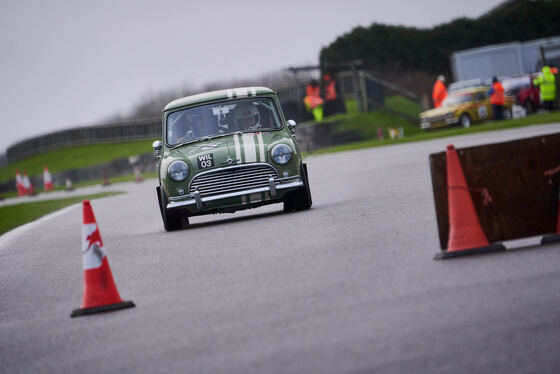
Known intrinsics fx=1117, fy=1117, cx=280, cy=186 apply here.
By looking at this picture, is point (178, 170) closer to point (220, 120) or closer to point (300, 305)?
point (220, 120)

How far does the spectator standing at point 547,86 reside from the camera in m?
37.5

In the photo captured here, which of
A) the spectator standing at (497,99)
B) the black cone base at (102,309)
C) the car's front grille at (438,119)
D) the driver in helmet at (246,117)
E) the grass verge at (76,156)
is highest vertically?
the driver in helmet at (246,117)

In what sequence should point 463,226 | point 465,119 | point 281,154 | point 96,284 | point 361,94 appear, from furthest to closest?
1. point 361,94
2. point 465,119
3. point 281,154
4. point 463,226
5. point 96,284

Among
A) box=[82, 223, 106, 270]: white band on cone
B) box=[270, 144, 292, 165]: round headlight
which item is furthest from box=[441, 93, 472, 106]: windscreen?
box=[82, 223, 106, 270]: white band on cone

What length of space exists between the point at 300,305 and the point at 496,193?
7.17 feet

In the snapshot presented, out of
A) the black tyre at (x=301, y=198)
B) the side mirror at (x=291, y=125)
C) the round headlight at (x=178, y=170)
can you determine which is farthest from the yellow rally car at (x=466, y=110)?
the round headlight at (x=178, y=170)

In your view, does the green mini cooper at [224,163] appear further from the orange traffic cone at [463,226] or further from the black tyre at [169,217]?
the orange traffic cone at [463,226]

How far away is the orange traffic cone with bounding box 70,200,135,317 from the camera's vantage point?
8.02m

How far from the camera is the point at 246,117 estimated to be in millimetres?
14719

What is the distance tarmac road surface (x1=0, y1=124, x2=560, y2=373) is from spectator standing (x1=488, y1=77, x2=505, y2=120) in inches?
1013

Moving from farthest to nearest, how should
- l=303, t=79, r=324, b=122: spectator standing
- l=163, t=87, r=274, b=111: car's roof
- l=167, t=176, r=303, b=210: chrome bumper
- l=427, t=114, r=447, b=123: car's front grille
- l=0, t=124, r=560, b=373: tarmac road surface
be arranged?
l=303, t=79, r=324, b=122: spectator standing, l=427, t=114, r=447, b=123: car's front grille, l=163, t=87, r=274, b=111: car's roof, l=167, t=176, r=303, b=210: chrome bumper, l=0, t=124, r=560, b=373: tarmac road surface

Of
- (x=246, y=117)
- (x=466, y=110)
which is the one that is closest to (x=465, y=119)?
(x=466, y=110)

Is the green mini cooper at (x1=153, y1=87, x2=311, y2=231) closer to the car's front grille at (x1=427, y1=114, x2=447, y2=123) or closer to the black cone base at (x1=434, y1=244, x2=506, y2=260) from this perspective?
the black cone base at (x1=434, y1=244, x2=506, y2=260)

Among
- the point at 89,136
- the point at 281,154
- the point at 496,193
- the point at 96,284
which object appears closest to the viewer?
the point at 96,284
